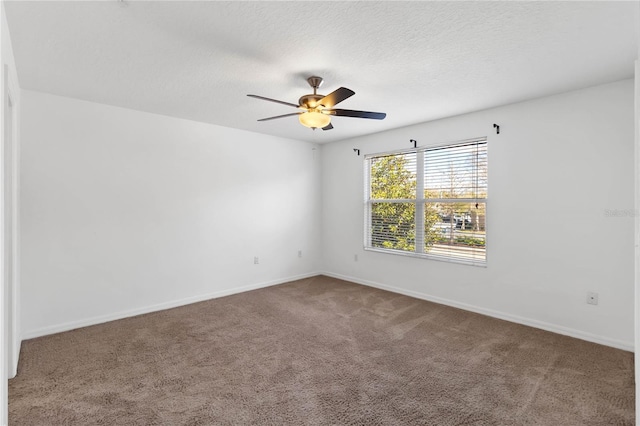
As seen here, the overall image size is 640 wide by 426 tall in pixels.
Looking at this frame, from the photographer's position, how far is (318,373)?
8.04ft

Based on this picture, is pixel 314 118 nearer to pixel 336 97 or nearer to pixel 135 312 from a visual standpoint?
pixel 336 97

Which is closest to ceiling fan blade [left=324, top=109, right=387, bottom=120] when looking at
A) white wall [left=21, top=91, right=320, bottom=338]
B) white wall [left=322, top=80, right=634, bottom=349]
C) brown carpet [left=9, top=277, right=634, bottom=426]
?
white wall [left=322, top=80, right=634, bottom=349]

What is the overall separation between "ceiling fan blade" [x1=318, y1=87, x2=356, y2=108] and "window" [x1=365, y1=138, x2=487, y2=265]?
2.23 m

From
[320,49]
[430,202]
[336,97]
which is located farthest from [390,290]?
[320,49]

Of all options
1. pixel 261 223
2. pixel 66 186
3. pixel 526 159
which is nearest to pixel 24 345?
pixel 66 186

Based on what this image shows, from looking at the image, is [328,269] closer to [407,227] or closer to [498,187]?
[407,227]

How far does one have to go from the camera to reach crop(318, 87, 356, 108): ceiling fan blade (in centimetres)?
230

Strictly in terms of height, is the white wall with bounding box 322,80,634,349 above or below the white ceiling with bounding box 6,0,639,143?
below

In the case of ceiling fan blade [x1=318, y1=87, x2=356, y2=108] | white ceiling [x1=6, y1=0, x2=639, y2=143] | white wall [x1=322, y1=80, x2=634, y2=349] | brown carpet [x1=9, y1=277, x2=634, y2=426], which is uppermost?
white ceiling [x1=6, y1=0, x2=639, y2=143]

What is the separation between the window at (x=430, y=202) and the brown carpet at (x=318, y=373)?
97 centimetres

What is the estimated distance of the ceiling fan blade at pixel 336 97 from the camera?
2.30 metres

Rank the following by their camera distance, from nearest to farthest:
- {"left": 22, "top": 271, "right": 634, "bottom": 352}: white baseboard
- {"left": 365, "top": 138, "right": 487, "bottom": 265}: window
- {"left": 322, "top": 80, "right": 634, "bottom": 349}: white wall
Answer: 1. {"left": 322, "top": 80, "right": 634, "bottom": 349}: white wall
2. {"left": 22, "top": 271, "right": 634, "bottom": 352}: white baseboard
3. {"left": 365, "top": 138, "right": 487, "bottom": 265}: window

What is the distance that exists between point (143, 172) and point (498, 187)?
4215 millimetres

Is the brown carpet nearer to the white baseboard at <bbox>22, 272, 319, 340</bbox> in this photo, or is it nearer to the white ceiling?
the white baseboard at <bbox>22, 272, 319, 340</bbox>
